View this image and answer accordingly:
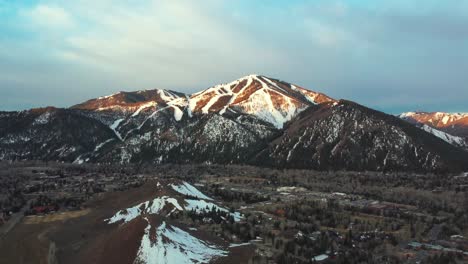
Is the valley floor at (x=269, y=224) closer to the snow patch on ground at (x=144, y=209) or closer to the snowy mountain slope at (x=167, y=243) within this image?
the snowy mountain slope at (x=167, y=243)

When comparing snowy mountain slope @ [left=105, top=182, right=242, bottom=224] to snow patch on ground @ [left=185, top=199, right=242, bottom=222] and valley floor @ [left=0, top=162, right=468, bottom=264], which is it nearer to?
snow patch on ground @ [left=185, top=199, right=242, bottom=222]

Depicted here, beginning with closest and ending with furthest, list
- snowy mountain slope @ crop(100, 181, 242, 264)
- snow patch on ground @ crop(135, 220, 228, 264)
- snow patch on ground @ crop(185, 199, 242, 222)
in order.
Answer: snow patch on ground @ crop(135, 220, 228, 264)
snowy mountain slope @ crop(100, 181, 242, 264)
snow patch on ground @ crop(185, 199, 242, 222)

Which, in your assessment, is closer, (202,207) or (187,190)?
(202,207)

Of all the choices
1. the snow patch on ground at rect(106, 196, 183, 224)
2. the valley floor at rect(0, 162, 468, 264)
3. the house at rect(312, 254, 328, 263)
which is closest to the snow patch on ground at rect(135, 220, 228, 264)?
the valley floor at rect(0, 162, 468, 264)

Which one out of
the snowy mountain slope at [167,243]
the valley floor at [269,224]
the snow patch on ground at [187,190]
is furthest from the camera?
the snow patch on ground at [187,190]

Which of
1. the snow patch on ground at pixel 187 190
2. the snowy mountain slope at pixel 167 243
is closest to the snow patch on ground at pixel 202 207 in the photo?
the snow patch on ground at pixel 187 190

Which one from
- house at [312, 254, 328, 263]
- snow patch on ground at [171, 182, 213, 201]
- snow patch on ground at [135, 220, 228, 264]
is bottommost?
house at [312, 254, 328, 263]

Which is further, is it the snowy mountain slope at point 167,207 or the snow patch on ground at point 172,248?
the snowy mountain slope at point 167,207

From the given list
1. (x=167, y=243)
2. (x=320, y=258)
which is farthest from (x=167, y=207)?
(x=320, y=258)

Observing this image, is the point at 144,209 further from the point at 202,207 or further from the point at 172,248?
the point at 172,248

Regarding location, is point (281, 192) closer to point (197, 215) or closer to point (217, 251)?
point (197, 215)

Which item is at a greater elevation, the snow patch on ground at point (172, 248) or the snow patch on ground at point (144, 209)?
the snow patch on ground at point (144, 209)
